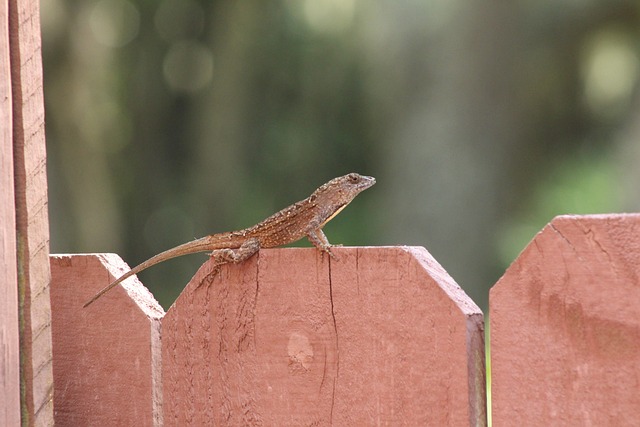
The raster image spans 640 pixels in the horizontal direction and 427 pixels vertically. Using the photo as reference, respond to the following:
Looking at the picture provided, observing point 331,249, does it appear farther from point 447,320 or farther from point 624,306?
point 624,306

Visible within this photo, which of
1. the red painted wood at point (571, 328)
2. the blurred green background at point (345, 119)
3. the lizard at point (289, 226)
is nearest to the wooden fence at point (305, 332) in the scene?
the red painted wood at point (571, 328)

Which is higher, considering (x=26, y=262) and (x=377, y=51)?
(x=377, y=51)

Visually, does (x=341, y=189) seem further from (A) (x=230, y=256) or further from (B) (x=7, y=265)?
(B) (x=7, y=265)

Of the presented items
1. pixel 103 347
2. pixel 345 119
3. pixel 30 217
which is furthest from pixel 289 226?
pixel 345 119

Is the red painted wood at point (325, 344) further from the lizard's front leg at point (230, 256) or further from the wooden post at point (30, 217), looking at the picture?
the wooden post at point (30, 217)

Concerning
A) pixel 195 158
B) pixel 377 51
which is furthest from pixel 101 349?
pixel 195 158

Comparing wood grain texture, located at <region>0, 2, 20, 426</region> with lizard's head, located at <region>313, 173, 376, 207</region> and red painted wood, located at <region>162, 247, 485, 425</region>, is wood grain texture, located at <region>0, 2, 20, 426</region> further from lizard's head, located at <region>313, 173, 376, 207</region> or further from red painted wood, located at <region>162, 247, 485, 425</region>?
lizard's head, located at <region>313, 173, 376, 207</region>
